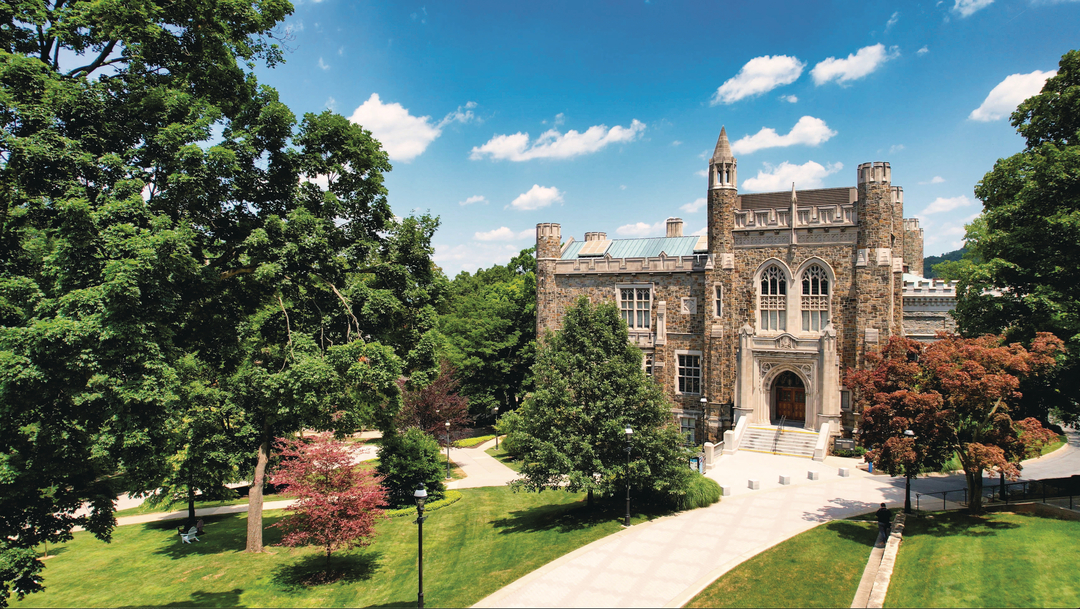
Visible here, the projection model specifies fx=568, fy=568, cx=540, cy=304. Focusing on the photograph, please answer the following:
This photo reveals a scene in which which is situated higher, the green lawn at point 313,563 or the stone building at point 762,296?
the stone building at point 762,296

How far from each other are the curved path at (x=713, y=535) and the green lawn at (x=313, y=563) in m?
1.12

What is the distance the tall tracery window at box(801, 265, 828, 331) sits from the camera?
2823 centimetres

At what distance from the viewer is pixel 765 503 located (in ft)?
65.6

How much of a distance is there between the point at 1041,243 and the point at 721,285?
1313 centimetres

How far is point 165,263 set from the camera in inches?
421

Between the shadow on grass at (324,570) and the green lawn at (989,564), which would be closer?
the green lawn at (989,564)

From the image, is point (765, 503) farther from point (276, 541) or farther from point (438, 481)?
point (276, 541)

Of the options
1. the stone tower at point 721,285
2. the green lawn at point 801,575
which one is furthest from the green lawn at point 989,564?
the stone tower at point 721,285


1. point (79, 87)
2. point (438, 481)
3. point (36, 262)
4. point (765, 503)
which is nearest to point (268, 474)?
point (438, 481)

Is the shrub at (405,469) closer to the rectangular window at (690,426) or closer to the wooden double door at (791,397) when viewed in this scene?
the rectangular window at (690,426)

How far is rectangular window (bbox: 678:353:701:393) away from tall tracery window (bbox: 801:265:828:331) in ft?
19.2

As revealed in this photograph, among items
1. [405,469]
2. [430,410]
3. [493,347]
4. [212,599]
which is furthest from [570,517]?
[493,347]

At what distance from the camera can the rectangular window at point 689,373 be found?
3150cm

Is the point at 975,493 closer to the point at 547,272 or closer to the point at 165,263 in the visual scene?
the point at 165,263
